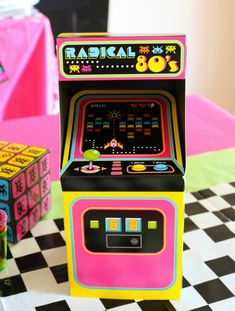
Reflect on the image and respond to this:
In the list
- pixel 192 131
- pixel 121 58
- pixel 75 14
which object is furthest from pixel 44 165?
pixel 75 14

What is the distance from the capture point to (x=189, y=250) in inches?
40.4

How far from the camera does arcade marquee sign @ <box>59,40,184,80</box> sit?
0.85 metres

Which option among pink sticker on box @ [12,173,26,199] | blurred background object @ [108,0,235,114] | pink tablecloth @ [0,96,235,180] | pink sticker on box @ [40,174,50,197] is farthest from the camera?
blurred background object @ [108,0,235,114]

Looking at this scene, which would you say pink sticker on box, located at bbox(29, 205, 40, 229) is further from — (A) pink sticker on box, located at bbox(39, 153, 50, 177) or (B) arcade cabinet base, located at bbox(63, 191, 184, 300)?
(B) arcade cabinet base, located at bbox(63, 191, 184, 300)

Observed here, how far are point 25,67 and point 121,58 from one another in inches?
61.4

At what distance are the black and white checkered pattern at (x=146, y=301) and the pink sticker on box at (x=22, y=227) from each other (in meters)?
0.01

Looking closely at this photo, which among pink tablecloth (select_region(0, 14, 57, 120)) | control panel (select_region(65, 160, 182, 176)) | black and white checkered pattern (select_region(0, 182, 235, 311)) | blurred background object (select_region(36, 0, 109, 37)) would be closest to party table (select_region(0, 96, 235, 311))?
black and white checkered pattern (select_region(0, 182, 235, 311))

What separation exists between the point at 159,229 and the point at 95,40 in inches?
13.3

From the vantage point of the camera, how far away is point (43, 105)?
235cm

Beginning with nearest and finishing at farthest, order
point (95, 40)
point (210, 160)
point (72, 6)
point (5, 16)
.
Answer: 1. point (95, 40)
2. point (210, 160)
3. point (5, 16)
4. point (72, 6)

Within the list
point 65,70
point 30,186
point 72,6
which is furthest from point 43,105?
point 65,70

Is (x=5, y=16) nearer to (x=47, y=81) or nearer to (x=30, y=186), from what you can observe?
(x=47, y=81)

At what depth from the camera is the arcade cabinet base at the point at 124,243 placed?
83 centimetres

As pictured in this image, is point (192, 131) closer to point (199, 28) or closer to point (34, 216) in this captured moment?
point (34, 216)
